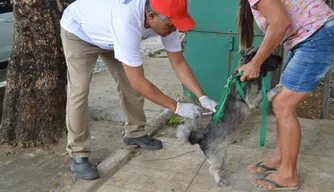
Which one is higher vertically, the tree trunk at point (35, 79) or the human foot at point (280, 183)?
the tree trunk at point (35, 79)

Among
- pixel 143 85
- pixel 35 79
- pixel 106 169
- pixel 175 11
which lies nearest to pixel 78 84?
pixel 143 85

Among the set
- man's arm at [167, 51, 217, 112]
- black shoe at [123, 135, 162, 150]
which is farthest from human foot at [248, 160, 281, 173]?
black shoe at [123, 135, 162, 150]

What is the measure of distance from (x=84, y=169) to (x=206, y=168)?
3.81 ft

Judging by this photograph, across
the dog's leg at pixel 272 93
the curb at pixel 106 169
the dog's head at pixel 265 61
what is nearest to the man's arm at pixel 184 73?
the dog's head at pixel 265 61

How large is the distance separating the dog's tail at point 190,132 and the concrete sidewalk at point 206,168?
47 centimetres

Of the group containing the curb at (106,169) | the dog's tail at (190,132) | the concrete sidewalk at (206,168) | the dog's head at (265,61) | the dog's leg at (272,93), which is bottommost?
the concrete sidewalk at (206,168)

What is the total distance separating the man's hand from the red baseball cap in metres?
0.56

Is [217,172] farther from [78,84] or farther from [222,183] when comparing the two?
[78,84]

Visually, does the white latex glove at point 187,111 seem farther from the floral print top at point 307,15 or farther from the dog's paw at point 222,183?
the floral print top at point 307,15

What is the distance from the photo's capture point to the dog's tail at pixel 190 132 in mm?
3137

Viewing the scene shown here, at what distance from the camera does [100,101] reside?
18.8ft

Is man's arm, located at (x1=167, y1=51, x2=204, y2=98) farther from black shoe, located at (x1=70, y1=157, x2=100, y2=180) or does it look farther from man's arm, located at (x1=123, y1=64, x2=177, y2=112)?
black shoe, located at (x1=70, y1=157, x2=100, y2=180)

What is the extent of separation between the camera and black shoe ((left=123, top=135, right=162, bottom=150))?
4.08m

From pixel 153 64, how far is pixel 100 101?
256 centimetres
